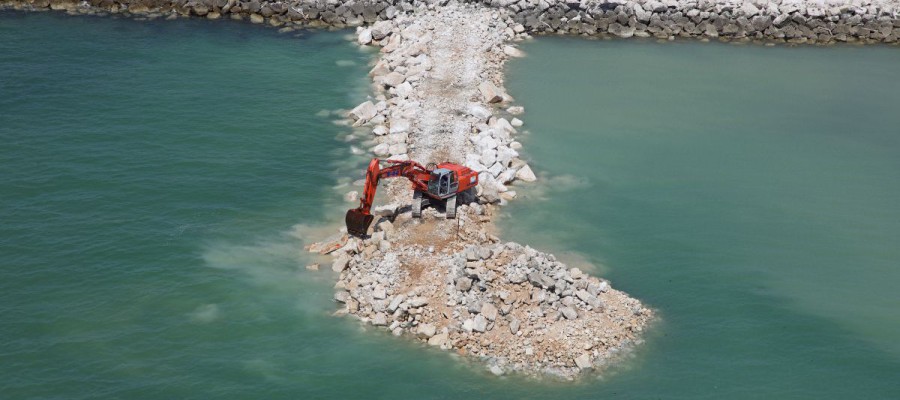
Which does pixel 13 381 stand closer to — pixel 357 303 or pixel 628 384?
pixel 357 303

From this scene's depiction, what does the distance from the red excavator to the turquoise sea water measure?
2.54 m

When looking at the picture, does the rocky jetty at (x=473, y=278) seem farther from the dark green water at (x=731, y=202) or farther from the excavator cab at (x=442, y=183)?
the dark green water at (x=731, y=202)

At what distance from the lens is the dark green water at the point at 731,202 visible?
29.3 m

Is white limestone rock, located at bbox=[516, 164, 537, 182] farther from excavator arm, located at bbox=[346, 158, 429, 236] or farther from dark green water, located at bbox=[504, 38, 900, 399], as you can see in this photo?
excavator arm, located at bbox=[346, 158, 429, 236]

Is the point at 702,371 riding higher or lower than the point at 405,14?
lower

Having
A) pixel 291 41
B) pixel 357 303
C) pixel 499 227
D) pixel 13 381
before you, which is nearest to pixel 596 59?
pixel 291 41

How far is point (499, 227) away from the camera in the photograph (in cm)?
3616

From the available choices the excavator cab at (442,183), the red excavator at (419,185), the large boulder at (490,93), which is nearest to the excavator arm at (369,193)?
the red excavator at (419,185)

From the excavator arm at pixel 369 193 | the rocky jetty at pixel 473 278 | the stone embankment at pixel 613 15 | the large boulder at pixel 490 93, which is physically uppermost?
the stone embankment at pixel 613 15

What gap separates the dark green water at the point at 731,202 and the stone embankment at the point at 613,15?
6.12 ft

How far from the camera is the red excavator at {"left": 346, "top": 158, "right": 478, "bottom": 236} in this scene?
33.2m

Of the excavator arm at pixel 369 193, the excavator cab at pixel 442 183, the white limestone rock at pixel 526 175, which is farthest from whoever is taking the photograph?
the white limestone rock at pixel 526 175

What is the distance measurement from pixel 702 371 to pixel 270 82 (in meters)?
29.2

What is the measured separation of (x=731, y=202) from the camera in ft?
127
